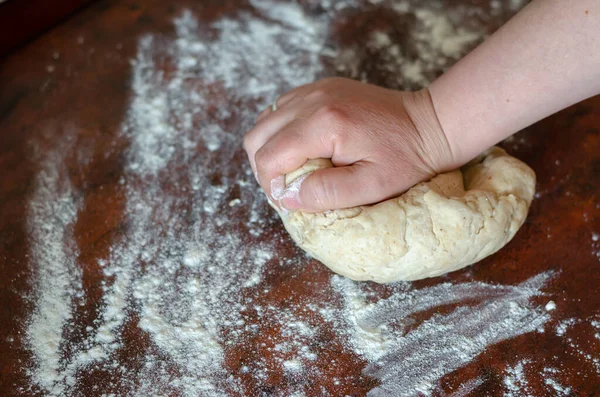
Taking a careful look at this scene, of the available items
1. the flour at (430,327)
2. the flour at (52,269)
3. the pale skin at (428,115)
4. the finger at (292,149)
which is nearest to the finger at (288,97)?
the pale skin at (428,115)

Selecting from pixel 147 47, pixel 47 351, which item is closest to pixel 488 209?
pixel 47 351

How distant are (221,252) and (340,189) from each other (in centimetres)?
39

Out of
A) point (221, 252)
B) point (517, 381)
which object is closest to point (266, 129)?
point (221, 252)

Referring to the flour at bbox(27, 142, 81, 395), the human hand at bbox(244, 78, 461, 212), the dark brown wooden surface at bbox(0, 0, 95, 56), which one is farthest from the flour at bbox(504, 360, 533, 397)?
the dark brown wooden surface at bbox(0, 0, 95, 56)

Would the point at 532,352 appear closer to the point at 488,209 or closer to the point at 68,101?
the point at 488,209

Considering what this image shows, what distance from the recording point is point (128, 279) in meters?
1.34

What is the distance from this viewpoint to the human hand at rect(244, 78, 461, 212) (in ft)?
3.97

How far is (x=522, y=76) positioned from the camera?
1.16 m

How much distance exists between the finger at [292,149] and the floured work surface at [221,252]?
0.23 m

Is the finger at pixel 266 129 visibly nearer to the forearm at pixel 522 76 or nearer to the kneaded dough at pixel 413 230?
the kneaded dough at pixel 413 230

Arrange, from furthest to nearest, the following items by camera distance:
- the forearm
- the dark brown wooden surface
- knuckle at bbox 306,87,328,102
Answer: the dark brown wooden surface → knuckle at bbox 306,87,328,102 → the forearm

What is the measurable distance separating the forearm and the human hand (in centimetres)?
5

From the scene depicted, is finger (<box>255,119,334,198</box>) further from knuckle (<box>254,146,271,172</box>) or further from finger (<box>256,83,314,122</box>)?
finger (<box>256,83,314,122</box>)

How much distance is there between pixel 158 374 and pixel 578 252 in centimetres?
105
